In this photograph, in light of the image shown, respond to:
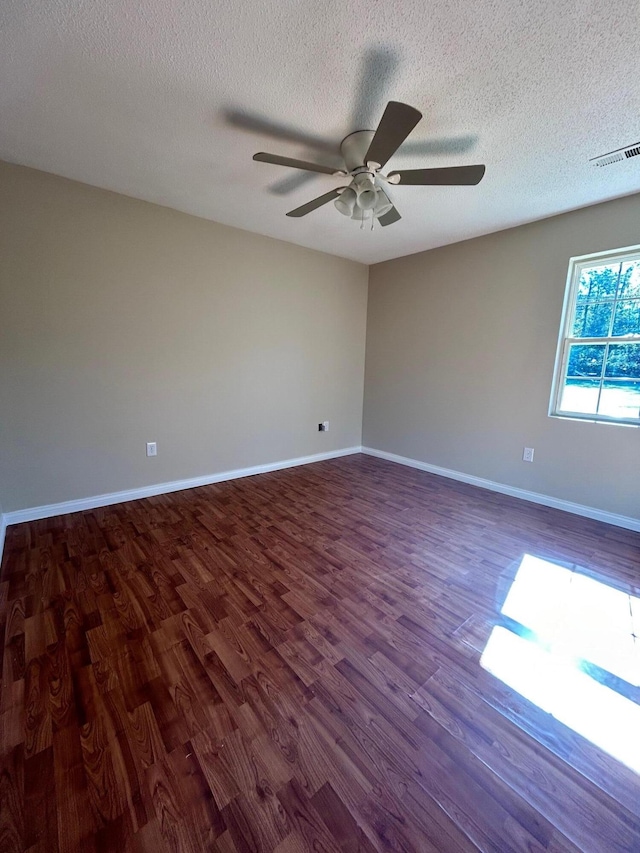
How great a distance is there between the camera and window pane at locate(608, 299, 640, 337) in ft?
8.44

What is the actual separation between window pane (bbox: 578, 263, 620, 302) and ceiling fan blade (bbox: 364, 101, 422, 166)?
2.23 meters

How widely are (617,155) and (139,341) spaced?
3.50m

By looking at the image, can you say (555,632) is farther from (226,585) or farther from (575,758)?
(226,585)

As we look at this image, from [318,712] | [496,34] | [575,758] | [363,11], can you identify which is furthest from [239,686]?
[496,34]

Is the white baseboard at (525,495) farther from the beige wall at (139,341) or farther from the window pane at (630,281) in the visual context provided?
the window pane at (630,281)

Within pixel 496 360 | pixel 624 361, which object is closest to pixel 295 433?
pixel 496 360

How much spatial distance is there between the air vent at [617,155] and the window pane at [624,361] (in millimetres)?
1304

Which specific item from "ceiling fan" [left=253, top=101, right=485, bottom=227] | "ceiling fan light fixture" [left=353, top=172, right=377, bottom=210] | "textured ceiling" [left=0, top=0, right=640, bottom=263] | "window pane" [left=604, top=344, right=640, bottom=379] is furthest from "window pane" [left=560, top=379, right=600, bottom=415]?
"ceiling fan light fixture" [left=353, top=172, right=377, bottom=210]

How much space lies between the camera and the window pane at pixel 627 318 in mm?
2572

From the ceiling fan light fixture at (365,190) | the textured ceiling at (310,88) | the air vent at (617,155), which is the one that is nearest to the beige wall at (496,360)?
the textured ceiling at (310,88)

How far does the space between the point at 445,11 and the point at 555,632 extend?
2.61 m

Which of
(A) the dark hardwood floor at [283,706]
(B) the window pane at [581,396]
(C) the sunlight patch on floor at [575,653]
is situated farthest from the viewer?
(B) the window pane at [581,396]

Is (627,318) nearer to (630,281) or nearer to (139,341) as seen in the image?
(630,281)

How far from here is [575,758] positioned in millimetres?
1067
